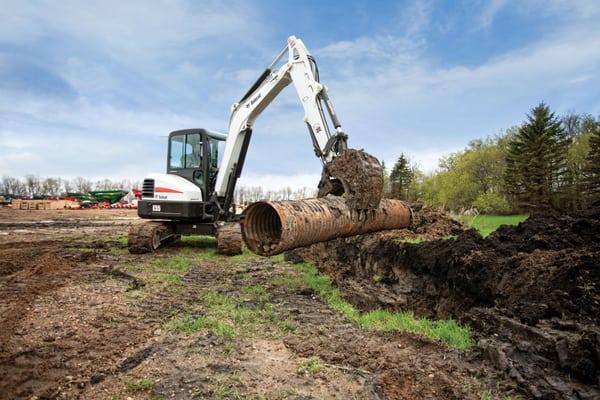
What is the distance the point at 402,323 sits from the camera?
480cm

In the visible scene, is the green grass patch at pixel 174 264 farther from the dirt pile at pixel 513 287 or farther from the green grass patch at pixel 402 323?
the green grass patch at pixel 402 323

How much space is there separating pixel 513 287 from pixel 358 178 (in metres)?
2.26

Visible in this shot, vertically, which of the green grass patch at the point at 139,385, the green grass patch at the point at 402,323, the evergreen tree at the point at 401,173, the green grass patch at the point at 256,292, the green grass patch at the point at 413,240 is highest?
the evergreen tree at the point at 401,173

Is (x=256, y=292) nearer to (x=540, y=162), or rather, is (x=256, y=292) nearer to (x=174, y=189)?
(x=174, y=189)

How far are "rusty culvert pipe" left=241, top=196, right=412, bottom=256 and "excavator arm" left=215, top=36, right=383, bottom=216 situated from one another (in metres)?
0.28

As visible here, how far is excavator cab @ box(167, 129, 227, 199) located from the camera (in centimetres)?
1114

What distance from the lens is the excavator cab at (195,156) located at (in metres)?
11.1

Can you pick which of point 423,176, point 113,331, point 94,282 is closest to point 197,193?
point 94,282

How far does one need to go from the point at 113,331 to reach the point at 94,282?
2970 millimetres

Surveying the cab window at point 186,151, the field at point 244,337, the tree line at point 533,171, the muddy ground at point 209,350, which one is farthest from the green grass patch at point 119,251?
the tree line at point 533,171

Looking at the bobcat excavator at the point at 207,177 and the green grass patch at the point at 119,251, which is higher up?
the bobcat excavator at the point at 207,177

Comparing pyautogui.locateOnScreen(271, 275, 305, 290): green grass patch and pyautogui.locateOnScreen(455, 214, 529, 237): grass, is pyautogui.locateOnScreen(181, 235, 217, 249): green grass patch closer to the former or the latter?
pyautogui.locateOnScreen(271, 275, 305, 290): green grass patch

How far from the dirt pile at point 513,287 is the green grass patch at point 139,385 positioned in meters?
A: 2.95

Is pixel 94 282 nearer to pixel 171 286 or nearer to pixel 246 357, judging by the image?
pixel 171 286
